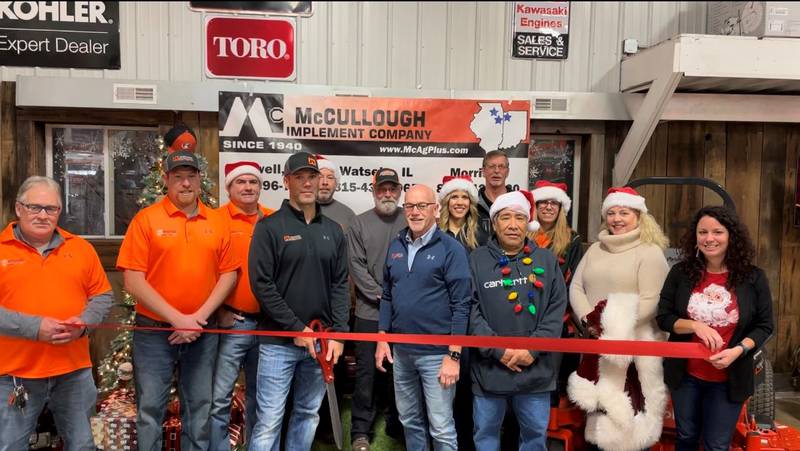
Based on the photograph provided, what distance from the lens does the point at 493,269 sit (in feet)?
10.6

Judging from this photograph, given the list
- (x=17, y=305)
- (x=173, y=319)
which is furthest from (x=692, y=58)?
(x=17, y=305)

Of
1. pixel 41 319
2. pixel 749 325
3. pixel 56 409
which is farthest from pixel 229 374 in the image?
pixel 749 325

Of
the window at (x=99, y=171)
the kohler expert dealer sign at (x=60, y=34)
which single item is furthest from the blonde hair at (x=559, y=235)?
the kohler expert dealer sign at (x=60, y=34)

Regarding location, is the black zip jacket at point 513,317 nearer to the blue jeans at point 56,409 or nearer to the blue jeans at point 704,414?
the blue jeans at point 704,414

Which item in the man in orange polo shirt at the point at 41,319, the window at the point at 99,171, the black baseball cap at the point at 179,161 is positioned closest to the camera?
the man in orange polo shirt at the point at 41,319

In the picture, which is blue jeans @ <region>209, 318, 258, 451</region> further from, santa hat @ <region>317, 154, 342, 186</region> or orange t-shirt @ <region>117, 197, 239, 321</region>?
santa hat @ <region>317, 154, 342, 186</region>

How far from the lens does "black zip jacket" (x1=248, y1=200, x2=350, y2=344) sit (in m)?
3.11

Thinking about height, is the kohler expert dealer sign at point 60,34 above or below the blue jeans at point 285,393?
above

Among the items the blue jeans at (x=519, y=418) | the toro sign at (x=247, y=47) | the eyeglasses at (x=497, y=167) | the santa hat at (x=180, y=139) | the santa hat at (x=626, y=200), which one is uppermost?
the toro sign at (x=247, y=47)

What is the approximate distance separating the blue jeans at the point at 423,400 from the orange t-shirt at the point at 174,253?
1183mm

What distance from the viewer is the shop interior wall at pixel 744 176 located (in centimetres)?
555

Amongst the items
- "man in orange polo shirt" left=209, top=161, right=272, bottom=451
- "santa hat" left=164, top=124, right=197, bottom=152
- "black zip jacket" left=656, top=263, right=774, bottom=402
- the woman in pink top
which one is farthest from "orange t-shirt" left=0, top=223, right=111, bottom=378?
"black zip jacket" left=656, top=263, right=774, bottom=402

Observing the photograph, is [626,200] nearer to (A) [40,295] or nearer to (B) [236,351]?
(B) [236,351]

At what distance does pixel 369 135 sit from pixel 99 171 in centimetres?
249
